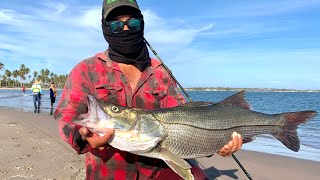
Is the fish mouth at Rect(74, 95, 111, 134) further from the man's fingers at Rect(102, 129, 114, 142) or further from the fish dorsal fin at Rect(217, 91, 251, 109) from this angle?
the fish dorsal fin at Rect(217, 91, 251, 109)

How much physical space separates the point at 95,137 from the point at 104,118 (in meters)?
0.23

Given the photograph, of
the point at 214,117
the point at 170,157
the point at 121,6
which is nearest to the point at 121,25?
the point at 121,6

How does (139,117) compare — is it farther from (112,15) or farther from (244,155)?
(244,155)

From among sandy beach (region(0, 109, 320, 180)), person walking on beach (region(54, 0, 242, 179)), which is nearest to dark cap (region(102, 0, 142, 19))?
person walking on beach (region(54, 0, 242, 179))

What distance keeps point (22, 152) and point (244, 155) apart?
5732 mm

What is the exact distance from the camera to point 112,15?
13.5ft

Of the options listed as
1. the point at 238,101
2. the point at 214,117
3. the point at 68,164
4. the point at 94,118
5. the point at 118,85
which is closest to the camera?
the point at 94,118

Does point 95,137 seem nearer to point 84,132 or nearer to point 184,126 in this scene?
point 84,132

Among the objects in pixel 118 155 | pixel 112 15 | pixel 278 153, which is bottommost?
pixel 278 153

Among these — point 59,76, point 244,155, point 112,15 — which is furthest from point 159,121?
point 59,76

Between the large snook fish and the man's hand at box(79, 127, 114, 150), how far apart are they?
5 centimetres

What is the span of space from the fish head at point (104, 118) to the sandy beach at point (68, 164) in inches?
162

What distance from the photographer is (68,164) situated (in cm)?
789

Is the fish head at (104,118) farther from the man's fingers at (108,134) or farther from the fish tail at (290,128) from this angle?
the fish tail at (290,128)
